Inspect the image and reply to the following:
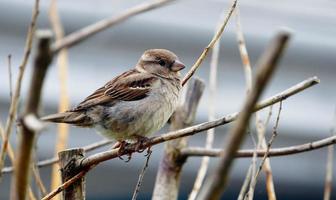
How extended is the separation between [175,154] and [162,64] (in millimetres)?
936

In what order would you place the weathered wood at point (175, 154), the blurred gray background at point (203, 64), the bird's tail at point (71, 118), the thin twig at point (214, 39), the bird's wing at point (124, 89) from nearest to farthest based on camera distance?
the thin twig at point (214, 39) < the weathered wood at point (175, 154) < the bird's tail at point (71, 118) < the bird's wing at point (124, 89) < the blurred gray background at point (203, 64)

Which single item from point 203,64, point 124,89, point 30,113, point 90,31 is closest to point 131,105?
point 124,89

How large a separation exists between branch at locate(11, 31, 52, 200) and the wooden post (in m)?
0.78

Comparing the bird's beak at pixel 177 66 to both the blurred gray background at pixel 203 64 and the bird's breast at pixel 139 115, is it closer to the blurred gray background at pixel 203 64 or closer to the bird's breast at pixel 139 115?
the bird's breast at pixel 139 115

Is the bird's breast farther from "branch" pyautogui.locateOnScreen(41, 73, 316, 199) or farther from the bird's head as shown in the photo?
"branch" pyautogui.locateOnScreen(41, 73, 316, 199)

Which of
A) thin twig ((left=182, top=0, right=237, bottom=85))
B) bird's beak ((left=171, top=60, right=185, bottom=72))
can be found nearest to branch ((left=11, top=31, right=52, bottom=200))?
thin twig ((left=182, top=0, right=237, bottom=85))

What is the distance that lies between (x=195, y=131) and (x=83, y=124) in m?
1.38

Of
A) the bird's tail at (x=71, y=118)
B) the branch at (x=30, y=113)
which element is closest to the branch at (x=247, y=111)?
the branch at (x=30, y=113)

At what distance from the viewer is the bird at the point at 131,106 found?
3111 mm

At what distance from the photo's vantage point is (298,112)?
6.76m

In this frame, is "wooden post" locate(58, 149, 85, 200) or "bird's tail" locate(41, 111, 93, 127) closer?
"wooden post" locate(58, 149, 85, 200)

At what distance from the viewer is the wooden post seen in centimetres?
190

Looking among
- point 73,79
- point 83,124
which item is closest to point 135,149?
point 83,124

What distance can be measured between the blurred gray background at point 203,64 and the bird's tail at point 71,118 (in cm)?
301
